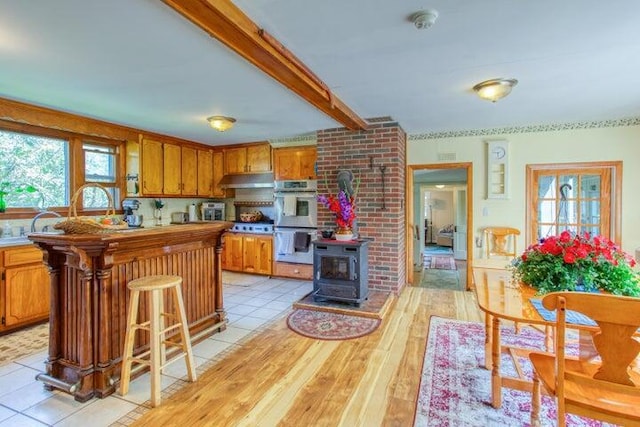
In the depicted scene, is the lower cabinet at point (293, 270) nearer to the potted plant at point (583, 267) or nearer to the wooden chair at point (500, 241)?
the wooden chair at point (500, 241)

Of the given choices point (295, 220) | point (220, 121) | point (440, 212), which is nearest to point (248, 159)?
point (295, 220)

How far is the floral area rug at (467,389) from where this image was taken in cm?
190

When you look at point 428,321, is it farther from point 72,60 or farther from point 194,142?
point 194,142

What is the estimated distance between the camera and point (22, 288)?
128 inches

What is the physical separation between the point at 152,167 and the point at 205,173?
1129 millimetres

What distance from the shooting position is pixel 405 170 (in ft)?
15.9

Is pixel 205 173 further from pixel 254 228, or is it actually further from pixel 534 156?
pixel 534 156

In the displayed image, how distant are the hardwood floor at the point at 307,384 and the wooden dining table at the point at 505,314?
1.78 ft

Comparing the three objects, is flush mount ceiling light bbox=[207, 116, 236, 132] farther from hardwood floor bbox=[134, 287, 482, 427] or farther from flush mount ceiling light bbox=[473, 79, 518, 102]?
flush mount ceiling light bbox=[473, 79, 518, 102]

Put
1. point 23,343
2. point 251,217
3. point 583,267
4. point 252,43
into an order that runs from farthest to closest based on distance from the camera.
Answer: point 251,217
point 23,343
point 252,43
point 583,267

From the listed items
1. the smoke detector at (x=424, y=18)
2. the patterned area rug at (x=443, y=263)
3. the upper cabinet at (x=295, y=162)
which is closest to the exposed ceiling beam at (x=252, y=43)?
the smoke detector at (x=424, y=18)

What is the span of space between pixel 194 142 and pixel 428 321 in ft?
15.1

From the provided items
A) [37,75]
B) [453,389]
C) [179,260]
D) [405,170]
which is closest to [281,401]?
[453,389]

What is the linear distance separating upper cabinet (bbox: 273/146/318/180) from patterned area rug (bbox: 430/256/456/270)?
3.36 meters
